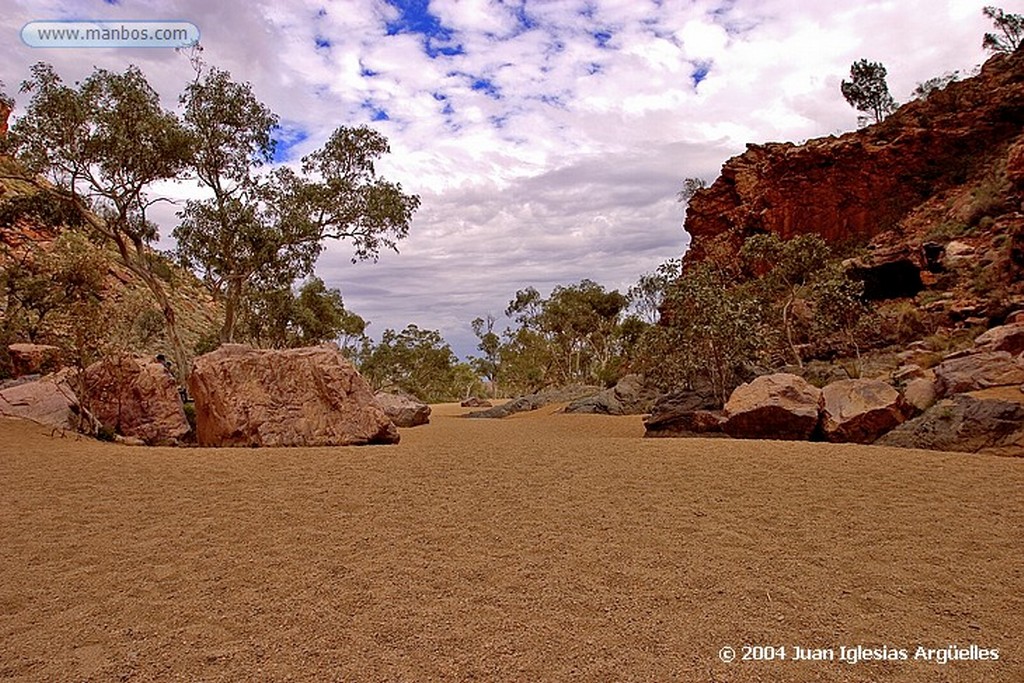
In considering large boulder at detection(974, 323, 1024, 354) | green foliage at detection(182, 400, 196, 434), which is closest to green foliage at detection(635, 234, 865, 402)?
large boulder at detection(974, 323, 1024, 354)

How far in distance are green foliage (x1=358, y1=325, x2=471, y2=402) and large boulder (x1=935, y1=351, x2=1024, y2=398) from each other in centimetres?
3647

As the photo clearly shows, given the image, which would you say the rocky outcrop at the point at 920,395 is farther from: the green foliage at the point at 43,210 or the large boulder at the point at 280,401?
the green foliage at the point at 43,210

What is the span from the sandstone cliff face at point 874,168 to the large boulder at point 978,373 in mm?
26335

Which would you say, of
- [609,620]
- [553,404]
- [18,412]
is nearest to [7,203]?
[18,412]

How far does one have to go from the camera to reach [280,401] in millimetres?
13172

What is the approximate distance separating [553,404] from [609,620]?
28.3 m

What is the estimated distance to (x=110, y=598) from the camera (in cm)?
433

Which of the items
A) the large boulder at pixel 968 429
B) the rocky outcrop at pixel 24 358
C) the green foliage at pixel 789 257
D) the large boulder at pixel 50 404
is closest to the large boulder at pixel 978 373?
the large boulder at pixel 968 429

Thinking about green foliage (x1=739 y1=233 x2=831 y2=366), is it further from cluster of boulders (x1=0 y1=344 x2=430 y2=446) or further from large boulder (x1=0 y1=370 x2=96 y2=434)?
large boulder (x1=0 y1=370 x2=96 y2=434)

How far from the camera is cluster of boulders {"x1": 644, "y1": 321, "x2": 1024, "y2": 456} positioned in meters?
10.3

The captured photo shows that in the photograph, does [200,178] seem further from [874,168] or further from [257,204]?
[874,168]

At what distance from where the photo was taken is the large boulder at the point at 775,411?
41.9 ft

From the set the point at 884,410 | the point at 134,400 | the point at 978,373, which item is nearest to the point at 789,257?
the point at 978,373

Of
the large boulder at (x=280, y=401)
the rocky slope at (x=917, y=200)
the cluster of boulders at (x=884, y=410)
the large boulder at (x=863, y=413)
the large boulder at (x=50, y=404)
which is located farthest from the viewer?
the rocky slope at (x=917, y=200)
